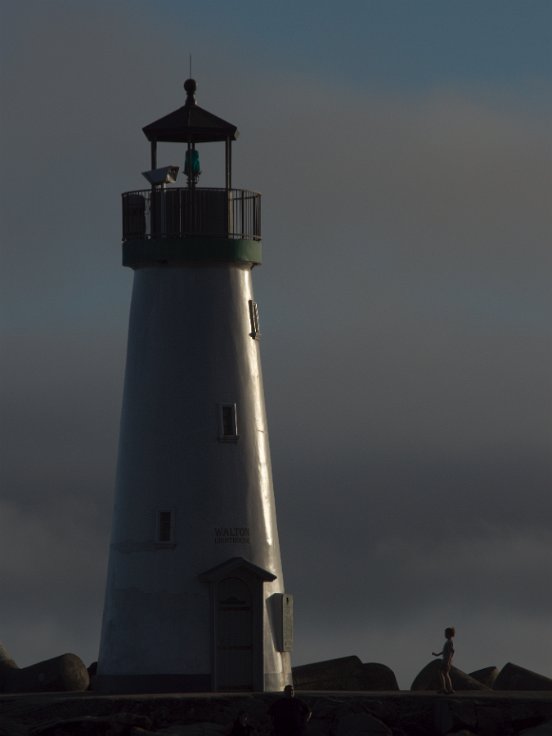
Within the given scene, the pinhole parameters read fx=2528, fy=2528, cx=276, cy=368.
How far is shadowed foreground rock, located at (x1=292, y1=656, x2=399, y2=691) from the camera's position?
5316cm

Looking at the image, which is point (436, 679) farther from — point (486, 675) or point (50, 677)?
point (50, 677)

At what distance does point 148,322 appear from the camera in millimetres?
50250

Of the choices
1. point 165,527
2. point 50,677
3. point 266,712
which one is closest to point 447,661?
point 266,712

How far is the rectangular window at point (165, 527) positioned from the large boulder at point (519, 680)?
860cm

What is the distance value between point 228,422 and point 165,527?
243cm

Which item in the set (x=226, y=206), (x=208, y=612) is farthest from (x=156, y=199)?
(x=208, y=612)

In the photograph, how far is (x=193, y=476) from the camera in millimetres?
49656

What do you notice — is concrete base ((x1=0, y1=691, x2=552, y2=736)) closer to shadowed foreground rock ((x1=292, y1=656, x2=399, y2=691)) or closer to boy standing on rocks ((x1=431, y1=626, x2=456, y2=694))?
boy standing on rocks ((x1=431, y1=626, x2=456, y2=694))

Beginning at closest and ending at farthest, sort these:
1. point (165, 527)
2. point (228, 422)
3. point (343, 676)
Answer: point (165, 527) < point (228, 422) < point (343, 676)

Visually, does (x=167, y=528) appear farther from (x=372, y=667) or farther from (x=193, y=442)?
(x=372, y=667)

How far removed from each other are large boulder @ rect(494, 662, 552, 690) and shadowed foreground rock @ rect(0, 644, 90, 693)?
8.78 meters

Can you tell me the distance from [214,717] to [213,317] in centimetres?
810

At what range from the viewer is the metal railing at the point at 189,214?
1983 inches

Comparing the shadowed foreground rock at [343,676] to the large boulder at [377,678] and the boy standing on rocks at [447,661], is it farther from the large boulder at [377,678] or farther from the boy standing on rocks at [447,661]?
the boy standing on rocks at [447,661]
